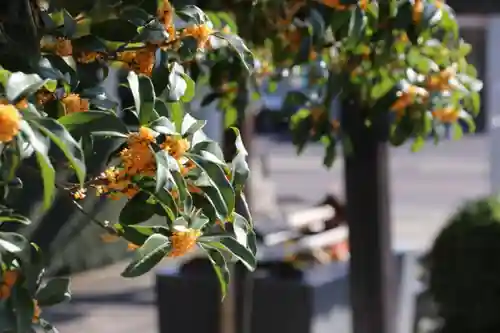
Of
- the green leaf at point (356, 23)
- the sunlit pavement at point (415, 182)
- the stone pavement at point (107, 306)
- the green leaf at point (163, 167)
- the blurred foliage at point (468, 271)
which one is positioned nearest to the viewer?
the green leaf at point (163, 167)

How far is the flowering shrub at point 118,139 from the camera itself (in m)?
1.00

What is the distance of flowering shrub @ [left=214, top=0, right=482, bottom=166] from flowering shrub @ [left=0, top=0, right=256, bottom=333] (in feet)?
1.68

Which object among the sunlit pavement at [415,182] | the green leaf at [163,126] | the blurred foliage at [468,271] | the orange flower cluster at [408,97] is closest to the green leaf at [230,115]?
the orange flower cluster at [408,97]

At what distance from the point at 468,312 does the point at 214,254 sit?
253 centimetres

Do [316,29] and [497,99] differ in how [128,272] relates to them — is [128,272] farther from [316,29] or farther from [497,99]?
[497,99]

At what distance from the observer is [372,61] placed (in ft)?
7.09

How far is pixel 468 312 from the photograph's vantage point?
3.55 meters

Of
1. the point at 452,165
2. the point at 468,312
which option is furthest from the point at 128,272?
the point at 452,165

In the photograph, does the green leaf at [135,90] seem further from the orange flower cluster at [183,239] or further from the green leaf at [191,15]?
the green leaf at [191,15]

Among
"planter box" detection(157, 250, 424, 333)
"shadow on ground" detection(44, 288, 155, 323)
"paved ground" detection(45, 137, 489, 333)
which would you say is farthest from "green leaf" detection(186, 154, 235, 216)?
"shadow on ground" detection(44, 288, 155, 323)

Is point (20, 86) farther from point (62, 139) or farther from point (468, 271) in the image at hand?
point (468, 271)

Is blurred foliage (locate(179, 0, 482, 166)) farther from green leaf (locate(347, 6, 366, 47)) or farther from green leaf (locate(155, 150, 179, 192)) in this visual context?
green leaf (locate(155, 150, 179, 192))

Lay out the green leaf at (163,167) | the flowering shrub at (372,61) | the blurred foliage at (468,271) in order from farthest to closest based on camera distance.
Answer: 1. the blurred foliage at (468,271)
2. the flowering shrub at (372,61)
3. the green leaf at (163,167)

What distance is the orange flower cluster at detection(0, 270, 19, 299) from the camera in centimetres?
111
